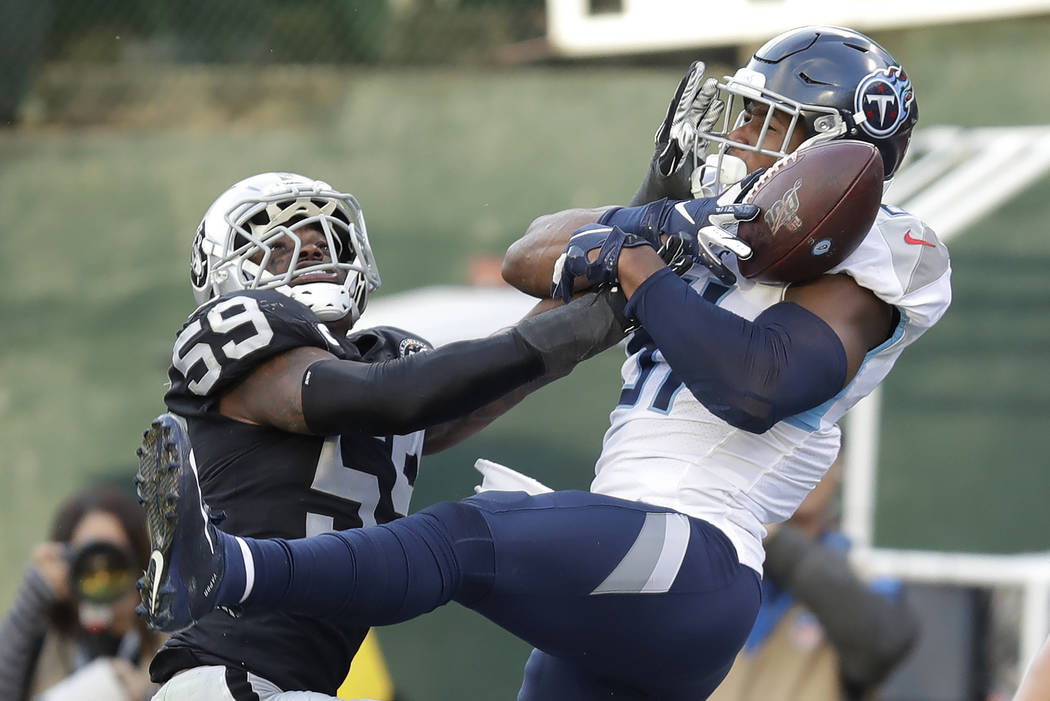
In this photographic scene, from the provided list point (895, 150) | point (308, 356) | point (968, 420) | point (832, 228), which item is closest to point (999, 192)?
point (968, 420)

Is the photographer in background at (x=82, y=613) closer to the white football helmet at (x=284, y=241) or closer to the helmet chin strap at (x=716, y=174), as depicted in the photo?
the white football helmet at (x=284, y=241)

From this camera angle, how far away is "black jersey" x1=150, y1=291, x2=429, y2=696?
277 centimetres

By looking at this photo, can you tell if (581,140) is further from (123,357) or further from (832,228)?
(832,228)

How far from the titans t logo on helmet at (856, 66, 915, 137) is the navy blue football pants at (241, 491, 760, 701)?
2.94 ft

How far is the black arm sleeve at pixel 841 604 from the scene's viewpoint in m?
4.94

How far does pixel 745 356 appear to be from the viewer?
258 centimetres

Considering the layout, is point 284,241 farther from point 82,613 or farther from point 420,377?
point 82,613

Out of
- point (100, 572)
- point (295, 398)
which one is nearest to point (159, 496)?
point (295, 398)

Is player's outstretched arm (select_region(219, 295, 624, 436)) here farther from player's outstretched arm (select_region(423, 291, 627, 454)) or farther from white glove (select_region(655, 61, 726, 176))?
white glove (select_region(655, 61, 726, 176))

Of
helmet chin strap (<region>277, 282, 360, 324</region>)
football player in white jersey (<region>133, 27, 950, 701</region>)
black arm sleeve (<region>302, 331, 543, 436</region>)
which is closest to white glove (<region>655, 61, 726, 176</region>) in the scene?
football player in white jersey (<region>133, 27, 950, 701</region>)

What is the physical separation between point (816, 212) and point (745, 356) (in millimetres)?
296

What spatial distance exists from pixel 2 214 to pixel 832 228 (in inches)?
251

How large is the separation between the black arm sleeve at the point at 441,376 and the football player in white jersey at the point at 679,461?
0.13m

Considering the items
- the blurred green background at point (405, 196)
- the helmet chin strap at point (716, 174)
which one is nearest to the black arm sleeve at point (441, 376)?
the helmet chin strap at point (716, 174)
